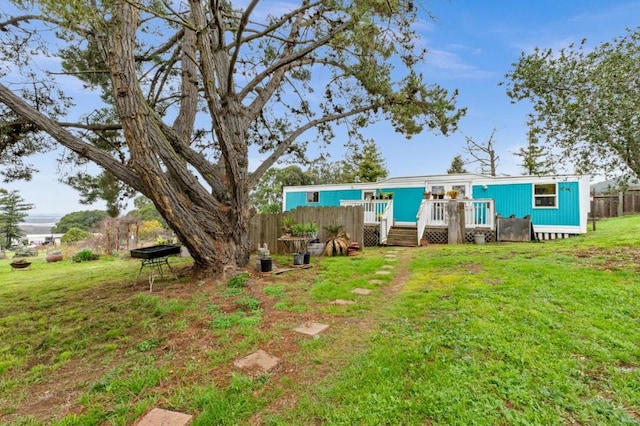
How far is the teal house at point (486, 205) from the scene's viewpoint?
10.6 m

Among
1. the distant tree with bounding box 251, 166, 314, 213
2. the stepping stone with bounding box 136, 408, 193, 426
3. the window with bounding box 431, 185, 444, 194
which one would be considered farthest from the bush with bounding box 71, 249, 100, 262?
the distant tree with bounding box 251, 166, 314, 213

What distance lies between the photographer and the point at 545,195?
455 inches

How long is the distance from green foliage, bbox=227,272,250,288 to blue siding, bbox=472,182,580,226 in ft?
32.9

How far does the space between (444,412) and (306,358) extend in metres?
1.18

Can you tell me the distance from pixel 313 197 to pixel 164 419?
47.6ft

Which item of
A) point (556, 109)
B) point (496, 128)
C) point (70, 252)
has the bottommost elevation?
point (70, 252)

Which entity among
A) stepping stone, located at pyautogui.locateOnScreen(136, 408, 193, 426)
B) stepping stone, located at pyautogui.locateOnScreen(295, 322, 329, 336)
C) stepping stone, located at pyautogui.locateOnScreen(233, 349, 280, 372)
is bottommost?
stepping stone, located at pyautogui.locateOnScreen(136, 408, 193, 426)

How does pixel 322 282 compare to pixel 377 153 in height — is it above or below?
below

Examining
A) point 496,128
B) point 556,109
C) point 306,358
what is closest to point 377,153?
point 496,128

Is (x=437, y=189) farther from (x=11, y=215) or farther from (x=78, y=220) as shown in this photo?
(x=78, y=220)

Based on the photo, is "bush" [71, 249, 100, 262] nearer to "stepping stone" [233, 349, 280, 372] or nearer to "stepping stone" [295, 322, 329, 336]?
"stepping stone" [295, 322, 329, 336]

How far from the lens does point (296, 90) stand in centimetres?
823

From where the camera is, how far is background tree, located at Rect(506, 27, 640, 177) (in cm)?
517

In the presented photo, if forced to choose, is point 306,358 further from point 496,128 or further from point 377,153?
point 377,153
